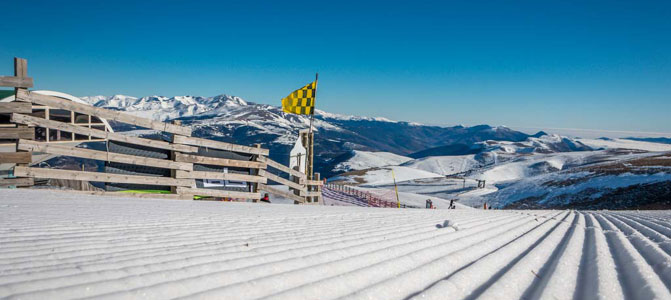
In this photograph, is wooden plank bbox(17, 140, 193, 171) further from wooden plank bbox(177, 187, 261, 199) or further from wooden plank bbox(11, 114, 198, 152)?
wooden plank bbox(177, 187, 261, 199)

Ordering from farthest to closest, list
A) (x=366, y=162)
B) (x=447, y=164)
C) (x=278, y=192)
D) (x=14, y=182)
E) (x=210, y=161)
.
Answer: (x=366, y=162), (x=447, y=164), (x=278, y=192), (x=210, y=161), (x=14, y=182)

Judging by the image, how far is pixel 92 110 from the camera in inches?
295

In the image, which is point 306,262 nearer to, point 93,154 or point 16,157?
point 93,154

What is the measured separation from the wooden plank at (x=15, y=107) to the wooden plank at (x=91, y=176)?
1.06 meters

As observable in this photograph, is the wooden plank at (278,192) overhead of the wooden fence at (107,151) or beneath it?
beneath

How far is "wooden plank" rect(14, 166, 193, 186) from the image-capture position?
23.0 feet

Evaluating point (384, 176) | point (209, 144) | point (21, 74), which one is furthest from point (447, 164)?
point (21, 74)

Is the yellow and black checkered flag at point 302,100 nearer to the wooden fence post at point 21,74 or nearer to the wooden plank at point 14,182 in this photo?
the wooden fence post at point 21,74

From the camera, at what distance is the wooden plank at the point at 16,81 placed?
22.8 feet

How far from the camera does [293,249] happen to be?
3129mm

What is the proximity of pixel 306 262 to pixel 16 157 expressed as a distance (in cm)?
715

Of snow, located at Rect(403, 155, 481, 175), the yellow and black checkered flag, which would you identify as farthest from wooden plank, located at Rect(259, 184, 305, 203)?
snow, located at Rect(403, 155, 481, 175)

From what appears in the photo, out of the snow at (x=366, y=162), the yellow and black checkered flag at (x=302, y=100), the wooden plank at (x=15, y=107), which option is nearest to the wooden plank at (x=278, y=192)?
the yellow and black checkered flag at (x=302, y=100)

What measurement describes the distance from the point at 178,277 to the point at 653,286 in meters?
2.90
